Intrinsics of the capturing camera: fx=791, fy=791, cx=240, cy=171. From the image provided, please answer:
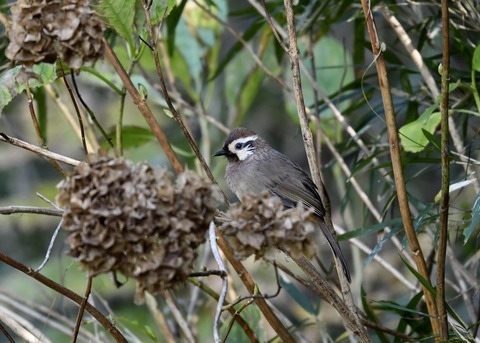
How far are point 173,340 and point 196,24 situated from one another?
1624 mm

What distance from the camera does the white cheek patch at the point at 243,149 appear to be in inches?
157

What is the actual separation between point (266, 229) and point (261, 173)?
8.17 feet

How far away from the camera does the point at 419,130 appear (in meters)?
2.58

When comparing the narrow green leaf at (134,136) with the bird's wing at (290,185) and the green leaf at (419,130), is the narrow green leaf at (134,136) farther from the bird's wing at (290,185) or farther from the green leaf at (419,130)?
the green leaf at (419,130)

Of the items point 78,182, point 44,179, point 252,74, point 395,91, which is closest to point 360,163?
point 395,91

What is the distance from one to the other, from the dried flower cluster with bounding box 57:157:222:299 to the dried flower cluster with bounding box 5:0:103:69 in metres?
0.27

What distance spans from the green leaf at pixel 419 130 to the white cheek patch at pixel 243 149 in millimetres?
1466

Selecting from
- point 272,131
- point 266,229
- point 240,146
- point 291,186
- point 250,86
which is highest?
point 272,131

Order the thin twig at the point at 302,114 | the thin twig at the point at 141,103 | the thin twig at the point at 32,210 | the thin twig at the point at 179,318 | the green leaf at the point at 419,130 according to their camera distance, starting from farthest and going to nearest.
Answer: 1. the thin twig at the point at 179,318
2. the green leaf at the point at 419,130
3. the thin twig at the point at 302,114
4. the thin twig at the point at 141,103
5. the thin twig at the point at 32,210

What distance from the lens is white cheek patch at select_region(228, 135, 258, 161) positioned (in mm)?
3988

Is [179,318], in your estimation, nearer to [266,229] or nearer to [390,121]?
[390,121]

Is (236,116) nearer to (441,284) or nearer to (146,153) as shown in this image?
(146,153)

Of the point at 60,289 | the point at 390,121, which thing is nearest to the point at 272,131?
the point at 390,121

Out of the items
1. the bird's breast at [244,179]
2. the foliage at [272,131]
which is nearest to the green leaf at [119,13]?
the foliage at [272,131]
